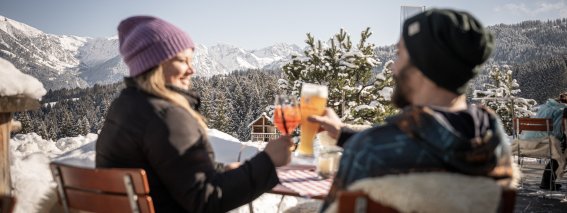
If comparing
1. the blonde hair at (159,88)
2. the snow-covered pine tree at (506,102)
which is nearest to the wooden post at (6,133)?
the blonde hair at (159,88)

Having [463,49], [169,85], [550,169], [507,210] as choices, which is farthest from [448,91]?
[550,169]

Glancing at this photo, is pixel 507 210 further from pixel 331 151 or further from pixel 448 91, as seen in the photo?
pixel 331 151

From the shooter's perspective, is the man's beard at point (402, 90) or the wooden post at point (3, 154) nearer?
the man's beard at point (402, 90)

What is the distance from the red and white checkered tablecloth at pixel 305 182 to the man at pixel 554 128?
5.90 m

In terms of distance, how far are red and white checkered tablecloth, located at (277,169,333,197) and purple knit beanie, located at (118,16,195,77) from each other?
2.60ft

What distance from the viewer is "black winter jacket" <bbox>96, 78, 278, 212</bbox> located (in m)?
1.56

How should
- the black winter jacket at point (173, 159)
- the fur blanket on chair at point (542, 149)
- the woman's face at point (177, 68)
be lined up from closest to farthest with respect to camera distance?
1. the black winter jacket at point (173, 159)
2. the woman's face at point (177, 68)
3. the fur blanket on chair at point (542, 149)

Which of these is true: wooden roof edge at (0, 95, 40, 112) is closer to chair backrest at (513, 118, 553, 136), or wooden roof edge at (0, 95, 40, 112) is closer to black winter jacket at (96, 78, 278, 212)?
black winter jacket at (96, 78, 278, 212)

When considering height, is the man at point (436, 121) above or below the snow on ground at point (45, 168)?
above

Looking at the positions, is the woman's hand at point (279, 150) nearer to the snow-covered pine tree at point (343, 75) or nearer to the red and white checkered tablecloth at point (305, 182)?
the red and white checkered tablecloth at point (305, 182)

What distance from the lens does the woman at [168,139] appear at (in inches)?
61.5

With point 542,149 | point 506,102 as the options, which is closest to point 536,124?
point 542,149

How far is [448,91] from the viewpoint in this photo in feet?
4.09

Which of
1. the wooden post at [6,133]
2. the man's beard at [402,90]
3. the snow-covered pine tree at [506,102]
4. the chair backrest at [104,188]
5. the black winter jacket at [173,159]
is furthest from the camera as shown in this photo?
the snow-covered pine tree at [506,102]
